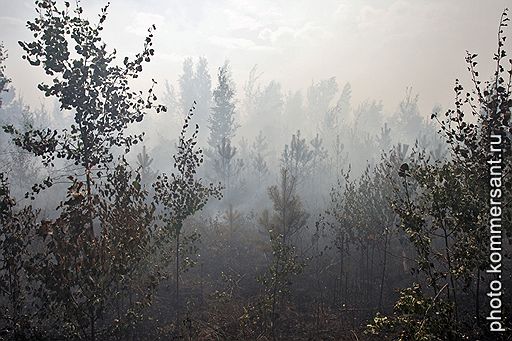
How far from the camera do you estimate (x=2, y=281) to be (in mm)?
7148

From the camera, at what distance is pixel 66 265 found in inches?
187

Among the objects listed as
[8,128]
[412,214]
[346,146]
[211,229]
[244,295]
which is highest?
[346,146]

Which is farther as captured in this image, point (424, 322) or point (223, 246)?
point (223, 246)

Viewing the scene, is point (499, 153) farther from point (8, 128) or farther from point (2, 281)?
point (2, 281)

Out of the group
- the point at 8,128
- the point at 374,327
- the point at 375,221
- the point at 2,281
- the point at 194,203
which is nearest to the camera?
the point at 374,327

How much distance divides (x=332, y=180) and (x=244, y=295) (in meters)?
36.4

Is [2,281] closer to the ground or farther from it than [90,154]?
closer to the ground

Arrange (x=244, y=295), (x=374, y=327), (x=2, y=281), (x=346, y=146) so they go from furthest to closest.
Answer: (x=346, y=146)
(x=244, y=295)
(x=2, y=281)
(x=374, y=327)

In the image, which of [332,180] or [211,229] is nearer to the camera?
[211,229]

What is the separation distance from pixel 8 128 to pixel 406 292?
7.28m

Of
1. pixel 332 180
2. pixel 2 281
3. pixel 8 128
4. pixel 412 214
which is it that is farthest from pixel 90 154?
pixel 332 180

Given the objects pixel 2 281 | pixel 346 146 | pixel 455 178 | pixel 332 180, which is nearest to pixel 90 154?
pixel 2 281

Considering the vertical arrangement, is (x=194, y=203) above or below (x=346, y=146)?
below

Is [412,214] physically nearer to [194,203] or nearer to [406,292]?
[406,292]
